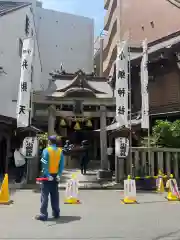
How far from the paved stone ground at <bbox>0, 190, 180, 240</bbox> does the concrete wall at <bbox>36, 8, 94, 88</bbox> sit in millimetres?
29189

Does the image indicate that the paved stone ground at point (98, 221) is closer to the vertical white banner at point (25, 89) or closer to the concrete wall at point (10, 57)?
the vertical white banner at point (25, 89)

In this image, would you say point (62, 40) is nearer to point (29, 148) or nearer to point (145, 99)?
point (145, 99)

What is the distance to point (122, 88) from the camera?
12617mm

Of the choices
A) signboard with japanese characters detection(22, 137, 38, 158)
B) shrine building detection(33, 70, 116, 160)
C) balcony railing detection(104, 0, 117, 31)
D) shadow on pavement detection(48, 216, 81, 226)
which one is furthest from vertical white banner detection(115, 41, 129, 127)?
balcony railing detection(104, 0, 117, 31)

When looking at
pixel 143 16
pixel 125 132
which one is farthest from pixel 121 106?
pixel 143 16

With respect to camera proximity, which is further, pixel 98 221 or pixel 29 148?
pixel 29 148

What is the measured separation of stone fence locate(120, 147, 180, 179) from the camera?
12.1 meters

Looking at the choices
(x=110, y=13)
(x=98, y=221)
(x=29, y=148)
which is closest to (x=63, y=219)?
(x=98, y=221)

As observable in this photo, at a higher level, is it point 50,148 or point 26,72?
point 26,72

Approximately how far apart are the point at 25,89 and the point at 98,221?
7738 millimetres

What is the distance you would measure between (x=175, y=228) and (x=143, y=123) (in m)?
7.20

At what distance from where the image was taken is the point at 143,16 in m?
22.6

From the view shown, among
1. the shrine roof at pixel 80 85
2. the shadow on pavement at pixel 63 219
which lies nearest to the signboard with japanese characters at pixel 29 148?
the shrine roof at pixel 80 85

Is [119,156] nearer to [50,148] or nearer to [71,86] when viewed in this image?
[50,148]
